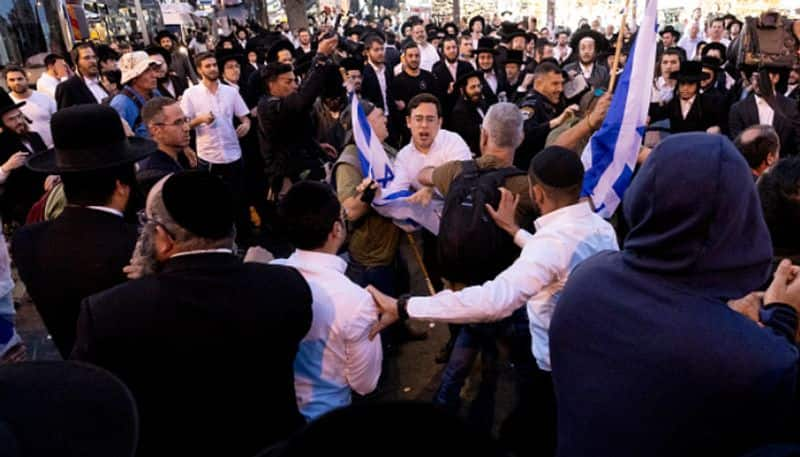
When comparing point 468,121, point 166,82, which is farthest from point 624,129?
point 166,82

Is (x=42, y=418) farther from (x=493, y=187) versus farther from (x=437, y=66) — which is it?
(x=437, y=66)

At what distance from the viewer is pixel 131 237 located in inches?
91.8

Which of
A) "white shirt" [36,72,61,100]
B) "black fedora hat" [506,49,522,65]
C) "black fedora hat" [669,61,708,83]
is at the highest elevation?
"white shirt" [36,72,61,100]

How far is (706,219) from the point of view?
133 centimetres

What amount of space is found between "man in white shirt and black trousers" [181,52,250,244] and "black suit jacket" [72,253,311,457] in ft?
14.5

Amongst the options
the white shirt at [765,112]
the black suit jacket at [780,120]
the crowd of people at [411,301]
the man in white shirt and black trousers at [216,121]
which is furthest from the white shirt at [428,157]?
the white shirt at [765,112]

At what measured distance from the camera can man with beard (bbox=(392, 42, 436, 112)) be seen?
7.91 m

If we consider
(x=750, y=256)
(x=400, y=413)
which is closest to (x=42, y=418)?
(x=400, y=413)

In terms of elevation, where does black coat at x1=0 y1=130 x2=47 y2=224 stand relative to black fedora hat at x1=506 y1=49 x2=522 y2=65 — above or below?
below

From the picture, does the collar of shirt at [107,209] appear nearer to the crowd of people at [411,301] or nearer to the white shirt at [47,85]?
the crowd of people at [411,301]

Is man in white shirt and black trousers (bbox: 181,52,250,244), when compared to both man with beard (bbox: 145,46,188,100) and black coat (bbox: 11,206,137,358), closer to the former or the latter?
man with beard (bbox: 145,46,188,100)

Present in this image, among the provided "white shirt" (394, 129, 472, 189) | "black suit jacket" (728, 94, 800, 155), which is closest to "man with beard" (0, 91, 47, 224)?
"white shirt" (394, 129, 472, 189)

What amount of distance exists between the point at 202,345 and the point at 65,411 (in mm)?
539

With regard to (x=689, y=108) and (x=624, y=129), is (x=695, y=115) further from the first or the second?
(x=624, y=129)
